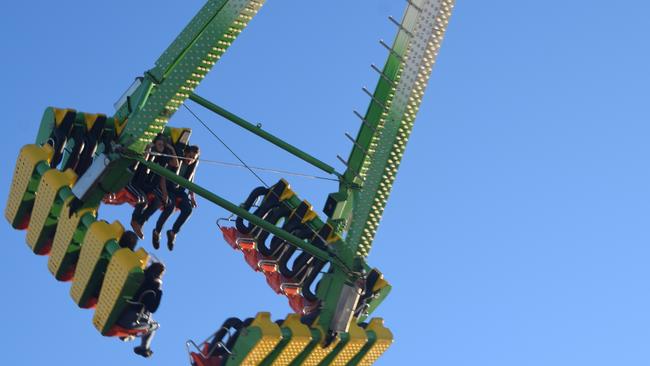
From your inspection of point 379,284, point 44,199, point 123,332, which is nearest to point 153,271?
point 123,332

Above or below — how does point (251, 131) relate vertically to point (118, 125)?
above

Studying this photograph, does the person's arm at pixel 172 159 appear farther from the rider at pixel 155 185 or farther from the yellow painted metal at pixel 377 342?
the yellow painted metal at pixel 377 342

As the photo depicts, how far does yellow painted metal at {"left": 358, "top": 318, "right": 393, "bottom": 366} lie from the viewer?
111ft

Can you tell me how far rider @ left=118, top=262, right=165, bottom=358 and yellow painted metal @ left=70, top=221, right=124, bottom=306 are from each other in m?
0.84

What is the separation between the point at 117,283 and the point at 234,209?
228 cm

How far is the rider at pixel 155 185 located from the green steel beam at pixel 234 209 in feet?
3.14

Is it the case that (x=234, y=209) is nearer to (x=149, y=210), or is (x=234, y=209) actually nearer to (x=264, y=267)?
(x=149, y=210)

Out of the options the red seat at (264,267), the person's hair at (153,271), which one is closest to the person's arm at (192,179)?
the red seat at (264,267)

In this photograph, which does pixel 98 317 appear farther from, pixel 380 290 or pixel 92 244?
pixel 380 290

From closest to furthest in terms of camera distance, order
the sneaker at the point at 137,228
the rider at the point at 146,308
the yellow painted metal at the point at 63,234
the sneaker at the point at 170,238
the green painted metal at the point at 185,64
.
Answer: the green painted metal at the point at 185,64, the rider at the point at 146,308, the yellow painted metal at the point at 63,234, the sneaker at the point at 137,228, the sneaker at the point at 170,238

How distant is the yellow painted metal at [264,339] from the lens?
31.7 metres

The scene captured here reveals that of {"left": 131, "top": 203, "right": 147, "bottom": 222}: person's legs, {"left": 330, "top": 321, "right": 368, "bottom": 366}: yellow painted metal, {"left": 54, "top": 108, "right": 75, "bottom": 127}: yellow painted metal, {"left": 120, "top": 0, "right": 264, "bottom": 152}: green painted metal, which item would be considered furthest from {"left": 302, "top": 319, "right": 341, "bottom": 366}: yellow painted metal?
{"left": 54, "top": 108, "right": 75, "bottom": 127}: yellow painted metal

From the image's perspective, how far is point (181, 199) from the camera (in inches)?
1364

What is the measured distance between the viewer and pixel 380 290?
3381 cm
